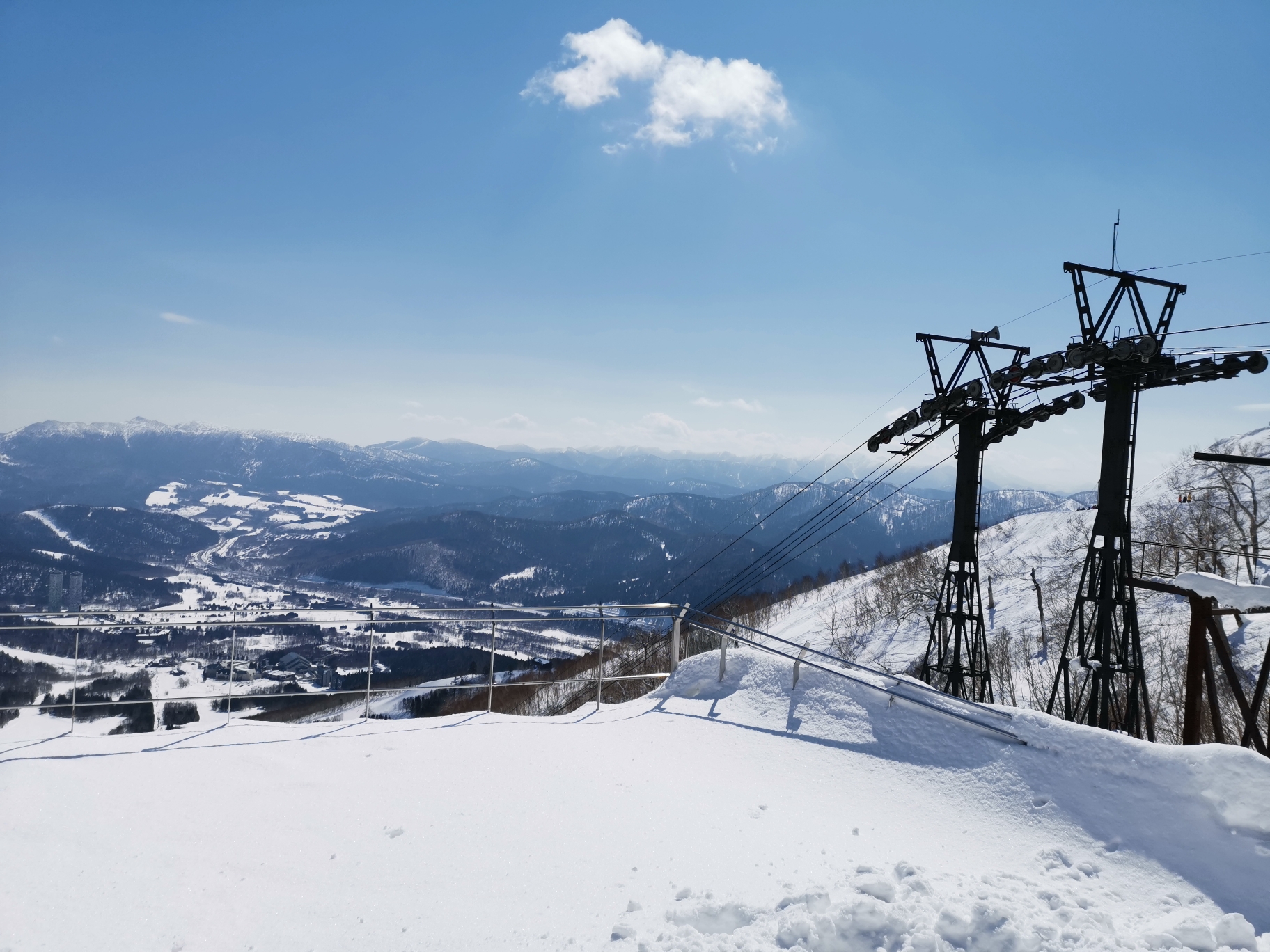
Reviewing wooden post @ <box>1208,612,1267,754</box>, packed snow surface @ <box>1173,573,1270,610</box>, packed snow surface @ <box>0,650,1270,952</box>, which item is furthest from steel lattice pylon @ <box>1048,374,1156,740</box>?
packed snow surface @ <box>0,650,1270,952</box>

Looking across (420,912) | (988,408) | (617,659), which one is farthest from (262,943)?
(617,659)

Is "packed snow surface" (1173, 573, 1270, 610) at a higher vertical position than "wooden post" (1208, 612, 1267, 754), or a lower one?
higher

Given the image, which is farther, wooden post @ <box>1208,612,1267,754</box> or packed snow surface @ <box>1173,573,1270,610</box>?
wooden post @ <box>1208,612,1267,754</box>

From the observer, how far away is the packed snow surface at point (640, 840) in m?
4.07

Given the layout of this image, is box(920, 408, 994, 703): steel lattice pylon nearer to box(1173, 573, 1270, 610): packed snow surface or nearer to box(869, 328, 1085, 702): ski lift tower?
box(869, 328, 1085, 702): ski lift tower

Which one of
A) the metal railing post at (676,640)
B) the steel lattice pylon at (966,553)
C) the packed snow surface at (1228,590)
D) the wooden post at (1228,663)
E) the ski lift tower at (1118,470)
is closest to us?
the packed snow surface at (1228,590)

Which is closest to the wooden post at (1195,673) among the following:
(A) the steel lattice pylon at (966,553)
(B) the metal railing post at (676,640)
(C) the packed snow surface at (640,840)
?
(C) the packed snow surface at (640,840)

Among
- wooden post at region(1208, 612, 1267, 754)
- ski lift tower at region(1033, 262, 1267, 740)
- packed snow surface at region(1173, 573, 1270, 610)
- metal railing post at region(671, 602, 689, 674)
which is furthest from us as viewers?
ski lift tower at region(1033, 262, 1267, 740)

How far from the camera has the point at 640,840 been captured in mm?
5156

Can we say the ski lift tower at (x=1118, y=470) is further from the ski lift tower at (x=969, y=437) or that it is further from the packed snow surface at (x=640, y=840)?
the packed snow surface at (x=640, y=840)

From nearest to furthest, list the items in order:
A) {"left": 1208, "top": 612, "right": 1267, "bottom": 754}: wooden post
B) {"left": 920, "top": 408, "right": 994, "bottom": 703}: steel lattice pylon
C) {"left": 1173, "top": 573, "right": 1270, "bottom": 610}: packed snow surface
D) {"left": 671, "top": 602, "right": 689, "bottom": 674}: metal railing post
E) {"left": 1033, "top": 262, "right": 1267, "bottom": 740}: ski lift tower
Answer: {"left": 1173, "top": 573, "right": 1270, "bottom": 610}: packed snow surface, {"left": 1208, "top": 612, "right": 1267, "bottom": 754}: wooden post, {"left": 671, "top": 602, "right": 689, "bottom": 674}: metal railing post, {"left": 1033, "top": 262, "right": 1267, "bottom": 740}: ski lift tower, {"left": 920, "top": 408, "right": 994, "bottom": 703}: steel lattice pylon

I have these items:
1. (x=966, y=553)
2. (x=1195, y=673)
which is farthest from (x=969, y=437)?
(x=1195, y=673)

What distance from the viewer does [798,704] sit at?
7.64 m

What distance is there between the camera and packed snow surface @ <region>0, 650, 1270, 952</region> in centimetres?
407
